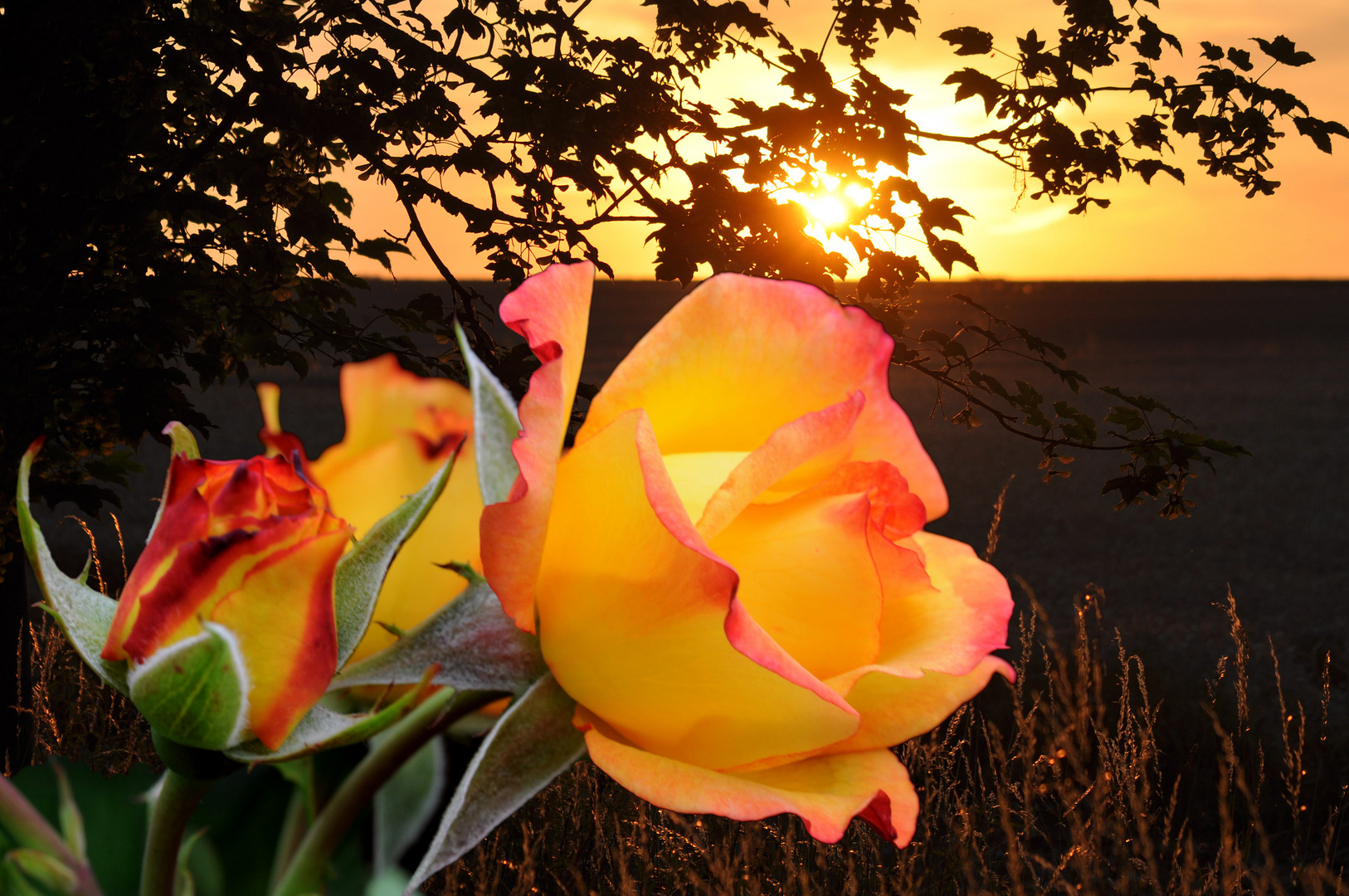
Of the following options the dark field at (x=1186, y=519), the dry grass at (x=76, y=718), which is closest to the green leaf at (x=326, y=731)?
the dry grass at (x=76, y=718)

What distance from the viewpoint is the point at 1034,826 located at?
319cm

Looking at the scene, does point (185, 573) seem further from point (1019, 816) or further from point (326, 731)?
point (1019, 816)

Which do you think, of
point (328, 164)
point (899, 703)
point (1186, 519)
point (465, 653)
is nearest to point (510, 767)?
point (465, 653)

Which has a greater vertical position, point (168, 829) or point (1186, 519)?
point (168, 829)

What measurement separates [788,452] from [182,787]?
24 centimetres

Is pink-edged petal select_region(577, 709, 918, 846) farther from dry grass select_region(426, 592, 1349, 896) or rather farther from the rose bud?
dry grass select_region(426, 592, 1349, 896)

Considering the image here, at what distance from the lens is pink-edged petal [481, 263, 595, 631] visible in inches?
12.0

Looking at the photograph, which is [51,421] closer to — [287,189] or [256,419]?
[287,189]

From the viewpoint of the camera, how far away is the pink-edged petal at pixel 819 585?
0.35 metres

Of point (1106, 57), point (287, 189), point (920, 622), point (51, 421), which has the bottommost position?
point (51, 421)

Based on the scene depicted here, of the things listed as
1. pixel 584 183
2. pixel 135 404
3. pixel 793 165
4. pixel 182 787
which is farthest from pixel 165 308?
pixel 182 787

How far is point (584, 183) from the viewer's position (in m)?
2.31

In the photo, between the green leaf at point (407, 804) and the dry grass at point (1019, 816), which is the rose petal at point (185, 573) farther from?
the dry grass at point (1019, 816)

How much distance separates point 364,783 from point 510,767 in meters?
0.05
